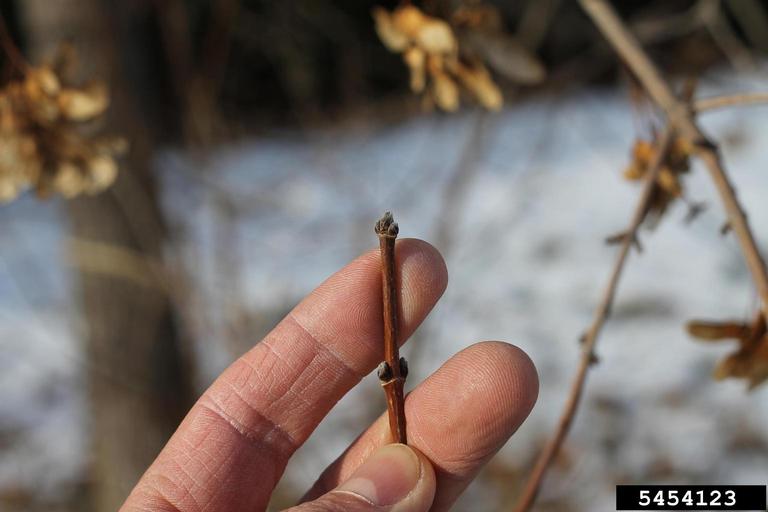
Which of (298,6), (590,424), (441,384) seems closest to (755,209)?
(590,424)

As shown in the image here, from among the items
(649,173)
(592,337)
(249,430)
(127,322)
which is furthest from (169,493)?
(127,322)

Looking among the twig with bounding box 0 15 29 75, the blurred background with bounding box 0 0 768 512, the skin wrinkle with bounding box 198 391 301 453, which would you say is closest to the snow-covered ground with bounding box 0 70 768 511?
the blurred background with bounding box 0 0 768 512

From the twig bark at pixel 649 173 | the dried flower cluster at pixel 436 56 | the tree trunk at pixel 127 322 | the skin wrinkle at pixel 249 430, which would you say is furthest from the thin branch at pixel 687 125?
the tree trunk at pixel 127 322

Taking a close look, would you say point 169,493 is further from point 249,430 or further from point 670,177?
point 670,177

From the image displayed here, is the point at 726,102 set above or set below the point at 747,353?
above

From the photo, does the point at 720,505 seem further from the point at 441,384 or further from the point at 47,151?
the point at 47,151

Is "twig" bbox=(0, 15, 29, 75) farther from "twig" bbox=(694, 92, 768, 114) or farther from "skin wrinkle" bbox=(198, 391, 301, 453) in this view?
"twig" bbox=(694, 92, 768, 114)
